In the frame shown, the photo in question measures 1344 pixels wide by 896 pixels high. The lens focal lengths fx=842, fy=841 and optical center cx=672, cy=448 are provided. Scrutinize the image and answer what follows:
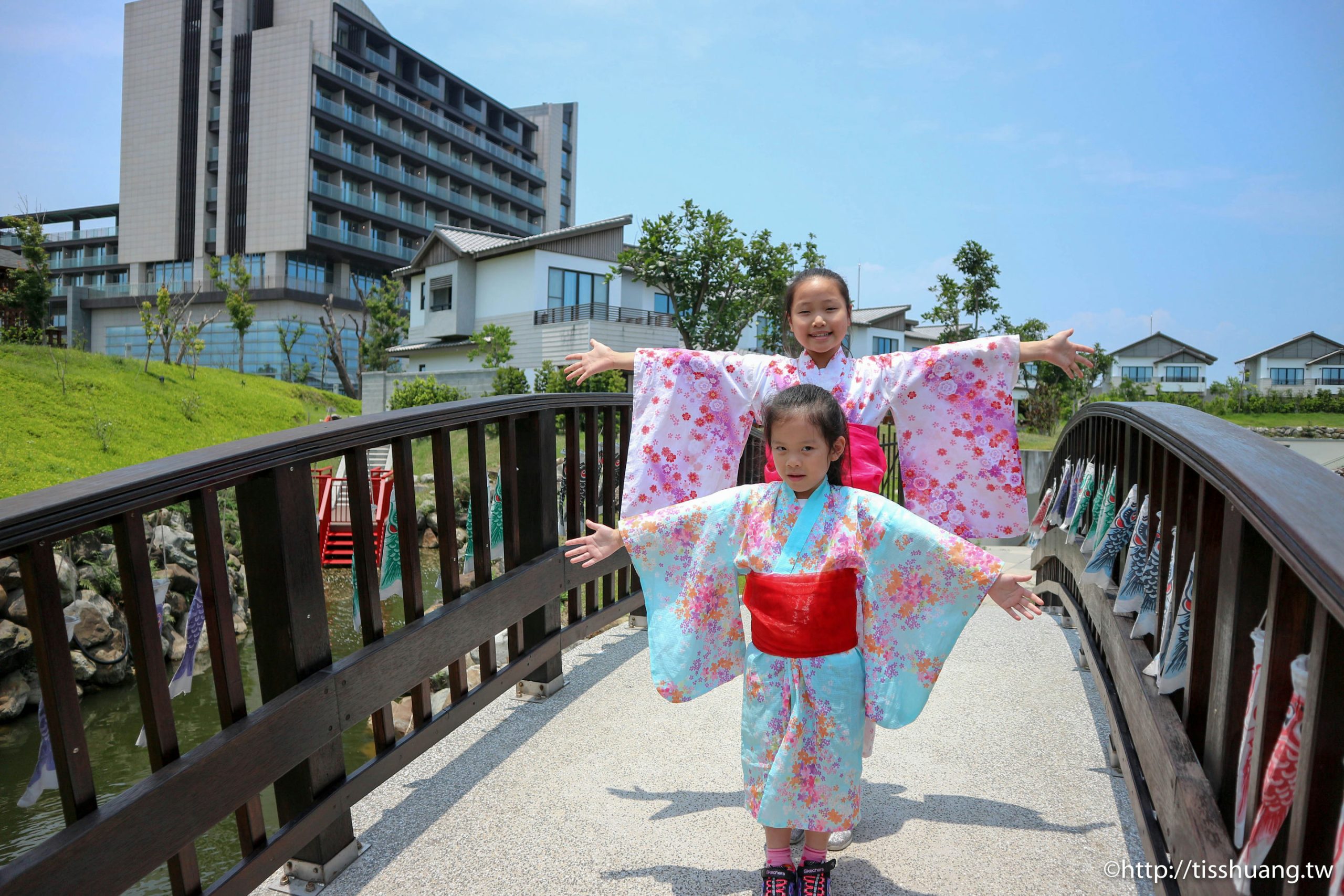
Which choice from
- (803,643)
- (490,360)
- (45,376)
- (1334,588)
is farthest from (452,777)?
(490,360)

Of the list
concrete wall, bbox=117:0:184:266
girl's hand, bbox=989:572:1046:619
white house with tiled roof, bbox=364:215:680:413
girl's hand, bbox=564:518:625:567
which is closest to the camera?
girl's hand, bbox=989:572:1046:619

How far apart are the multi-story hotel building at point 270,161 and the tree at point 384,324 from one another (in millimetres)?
5452

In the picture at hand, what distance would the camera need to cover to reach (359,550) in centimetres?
215

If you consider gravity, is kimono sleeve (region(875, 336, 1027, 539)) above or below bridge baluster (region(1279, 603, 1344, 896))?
above

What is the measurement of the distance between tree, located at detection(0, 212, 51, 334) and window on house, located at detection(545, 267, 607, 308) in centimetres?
1239

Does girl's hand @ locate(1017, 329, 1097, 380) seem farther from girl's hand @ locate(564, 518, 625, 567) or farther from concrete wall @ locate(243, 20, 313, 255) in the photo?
Answer: concrete wall @ locate(243, 20, 313, 255)

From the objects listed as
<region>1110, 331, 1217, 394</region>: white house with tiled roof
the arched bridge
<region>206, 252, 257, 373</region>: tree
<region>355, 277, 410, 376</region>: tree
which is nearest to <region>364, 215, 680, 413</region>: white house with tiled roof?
<region>355, 277, 410, 376</region>: tree

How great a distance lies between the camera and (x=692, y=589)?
215 cm

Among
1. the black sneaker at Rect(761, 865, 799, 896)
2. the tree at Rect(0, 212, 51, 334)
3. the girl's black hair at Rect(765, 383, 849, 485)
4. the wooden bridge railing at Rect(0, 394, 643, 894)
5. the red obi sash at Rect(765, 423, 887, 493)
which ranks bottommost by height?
the black sneaker at Rect(761, 865, 799, 896)

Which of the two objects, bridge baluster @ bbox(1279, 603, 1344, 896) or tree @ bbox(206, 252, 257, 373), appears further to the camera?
tree @ bbox(206, 252, 257, 373)

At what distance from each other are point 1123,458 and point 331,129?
39772 millimetres

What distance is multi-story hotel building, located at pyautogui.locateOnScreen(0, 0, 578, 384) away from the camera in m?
35.3

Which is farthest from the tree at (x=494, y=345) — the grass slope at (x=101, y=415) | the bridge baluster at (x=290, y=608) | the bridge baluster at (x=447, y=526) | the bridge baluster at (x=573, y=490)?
the bridge baluster at (x=290, y=608)

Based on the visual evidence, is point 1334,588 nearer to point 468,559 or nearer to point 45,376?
point 468,559
